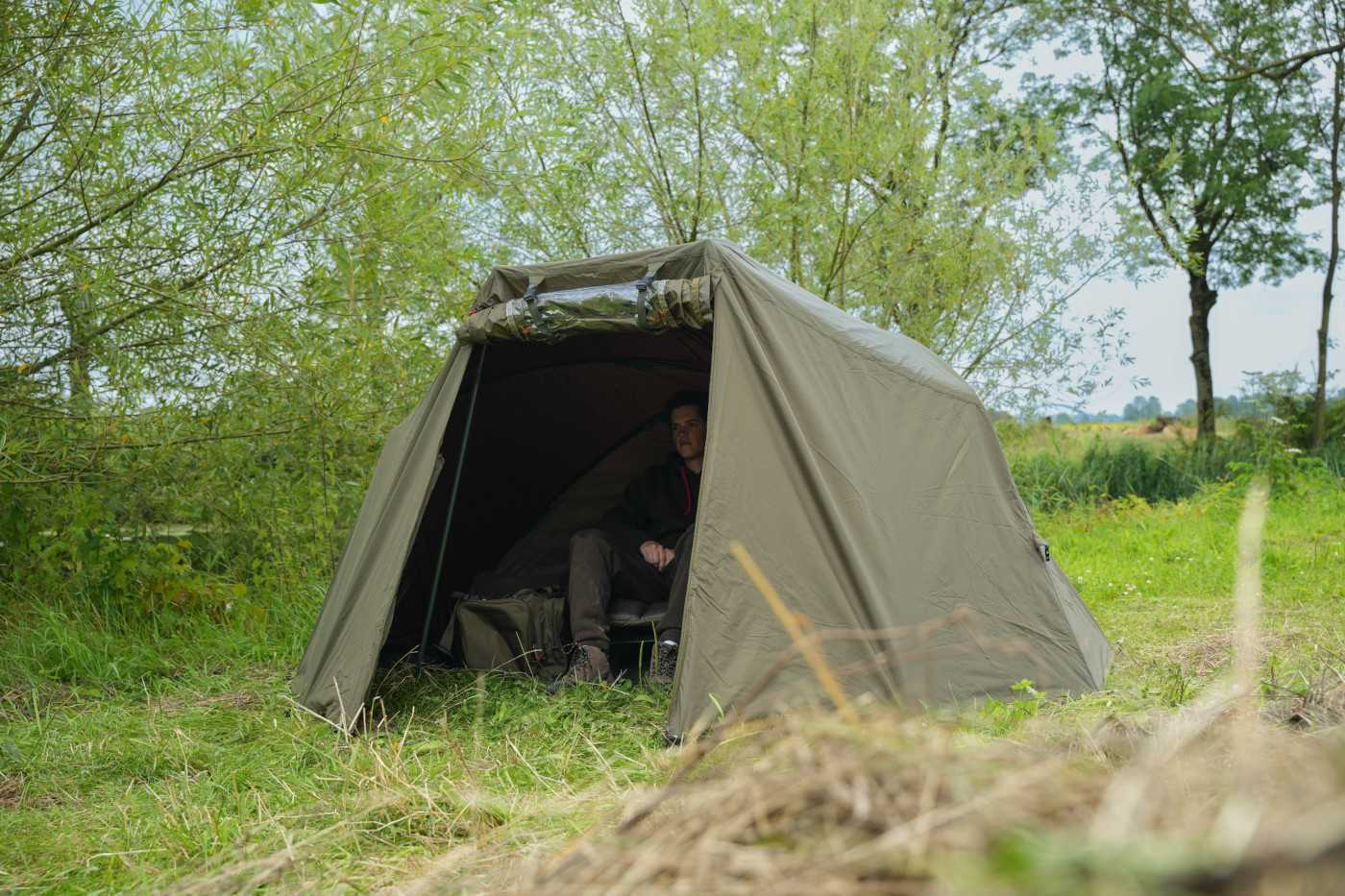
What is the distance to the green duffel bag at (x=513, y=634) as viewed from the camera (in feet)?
11.9

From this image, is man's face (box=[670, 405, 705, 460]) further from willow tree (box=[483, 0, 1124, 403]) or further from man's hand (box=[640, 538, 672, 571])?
willow tree (box=[483, 0, 1124, 403])

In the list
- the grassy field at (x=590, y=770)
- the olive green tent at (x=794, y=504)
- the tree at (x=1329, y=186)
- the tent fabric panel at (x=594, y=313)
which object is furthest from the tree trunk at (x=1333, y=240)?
the tent fabric panel at (x=594, y=313)

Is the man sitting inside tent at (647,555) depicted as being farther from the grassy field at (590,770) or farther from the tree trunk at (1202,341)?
the tree trunk at (1202,341)

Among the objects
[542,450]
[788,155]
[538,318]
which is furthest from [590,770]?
[788,155]

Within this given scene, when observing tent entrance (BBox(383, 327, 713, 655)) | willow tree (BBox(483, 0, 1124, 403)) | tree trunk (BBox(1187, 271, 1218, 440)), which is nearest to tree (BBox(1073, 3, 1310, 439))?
tree trunk (BBox(1187, 271, 1218, 440))

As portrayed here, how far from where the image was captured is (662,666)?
3.35 meters

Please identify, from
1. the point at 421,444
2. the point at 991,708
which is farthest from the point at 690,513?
the point at 991,708

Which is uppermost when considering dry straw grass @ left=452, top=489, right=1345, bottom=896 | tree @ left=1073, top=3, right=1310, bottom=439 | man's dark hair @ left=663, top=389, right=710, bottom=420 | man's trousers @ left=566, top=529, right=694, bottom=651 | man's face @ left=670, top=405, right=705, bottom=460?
tree @ left=1073, top=3, right=1310, bottom=439

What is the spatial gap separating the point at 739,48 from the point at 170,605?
404 cm

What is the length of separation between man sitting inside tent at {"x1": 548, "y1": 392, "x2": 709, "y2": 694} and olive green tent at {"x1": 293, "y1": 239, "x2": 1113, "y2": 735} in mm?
703

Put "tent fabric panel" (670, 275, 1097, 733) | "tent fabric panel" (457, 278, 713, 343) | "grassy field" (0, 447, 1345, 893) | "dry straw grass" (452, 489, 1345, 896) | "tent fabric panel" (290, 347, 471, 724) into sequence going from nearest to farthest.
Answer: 1. "dry straw grass" (452, 489, 1345, 896)
2. "grassy field" (0, 447, 1345, 893)
3. "tent fabric panel" (670, 275, 1097, 733)
4. "tent fabric panel" (457, 278, 713, 343)
5. "tent fabric panel" (290, 347, 471, 724)

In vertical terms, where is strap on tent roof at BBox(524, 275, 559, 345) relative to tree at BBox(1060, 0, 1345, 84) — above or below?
below

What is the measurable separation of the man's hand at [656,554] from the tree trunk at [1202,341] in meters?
9.94

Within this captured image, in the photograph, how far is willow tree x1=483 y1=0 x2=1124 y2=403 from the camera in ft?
16.7
